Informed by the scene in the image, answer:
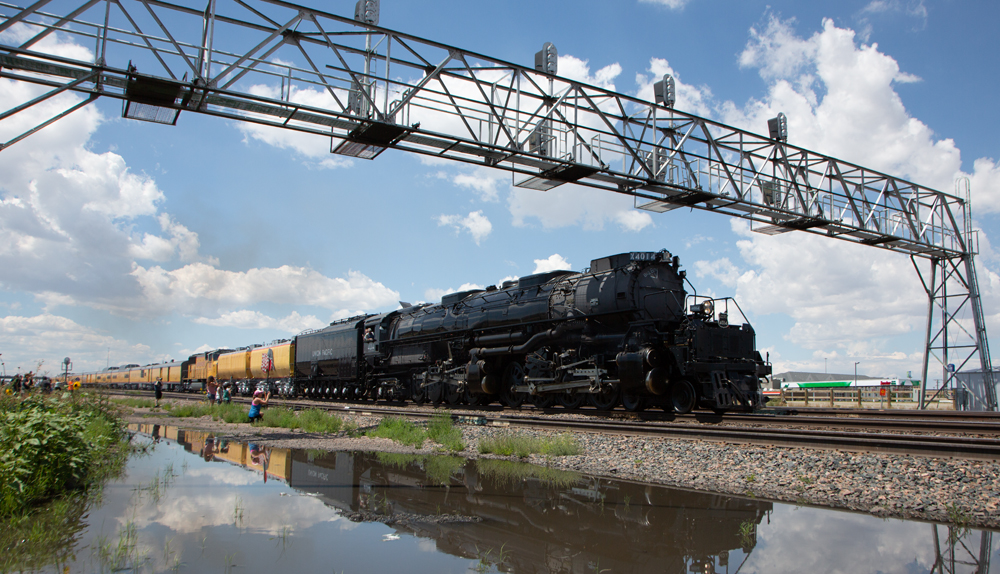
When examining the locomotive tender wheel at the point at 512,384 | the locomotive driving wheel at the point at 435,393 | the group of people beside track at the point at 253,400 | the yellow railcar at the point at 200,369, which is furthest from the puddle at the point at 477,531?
the yellow railcar at the point at 200,369

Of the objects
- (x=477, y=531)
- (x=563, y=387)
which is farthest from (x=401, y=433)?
(x=477, y=531)

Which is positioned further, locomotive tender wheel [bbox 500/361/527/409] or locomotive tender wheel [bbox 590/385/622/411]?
locomotive tender wheel [bbox 500/361/527/409]

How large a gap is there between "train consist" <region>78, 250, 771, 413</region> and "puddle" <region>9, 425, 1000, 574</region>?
640 centimetres

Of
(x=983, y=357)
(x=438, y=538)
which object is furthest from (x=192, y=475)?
(x=983, y=357)

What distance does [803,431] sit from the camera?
9820 millimetres

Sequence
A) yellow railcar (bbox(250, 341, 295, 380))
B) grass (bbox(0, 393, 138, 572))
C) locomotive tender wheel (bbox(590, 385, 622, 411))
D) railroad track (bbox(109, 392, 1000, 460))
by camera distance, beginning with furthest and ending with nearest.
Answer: yellow railcar (bbox(250, 341, 295, 380)) < locomotive tender wheel (bbox(590, 385, 622, 411)) < railroad track (bbox(109, 392, 1000, 460)) < grass (bbox(0, 393, 138, 572))

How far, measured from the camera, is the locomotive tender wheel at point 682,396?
1355 cm

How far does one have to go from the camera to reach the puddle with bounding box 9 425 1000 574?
443 centimetres

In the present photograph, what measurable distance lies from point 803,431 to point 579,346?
6.44 m

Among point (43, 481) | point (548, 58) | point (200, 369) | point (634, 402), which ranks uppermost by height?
point (548, 58)

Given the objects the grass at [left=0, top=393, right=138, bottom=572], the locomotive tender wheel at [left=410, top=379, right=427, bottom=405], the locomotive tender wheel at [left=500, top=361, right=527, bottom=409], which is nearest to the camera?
the grass at [left=0, top=393, right=138, bottom=572]

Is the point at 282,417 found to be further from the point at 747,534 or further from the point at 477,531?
the point at 747,534

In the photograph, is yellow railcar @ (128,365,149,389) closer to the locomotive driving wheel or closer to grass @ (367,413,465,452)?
the locomotive driving wheel

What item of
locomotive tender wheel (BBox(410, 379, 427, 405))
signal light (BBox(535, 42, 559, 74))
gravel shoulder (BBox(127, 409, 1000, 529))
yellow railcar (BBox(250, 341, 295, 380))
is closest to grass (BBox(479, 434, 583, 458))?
gravel shoulder (BBox(127, 409, 1000, 529))
